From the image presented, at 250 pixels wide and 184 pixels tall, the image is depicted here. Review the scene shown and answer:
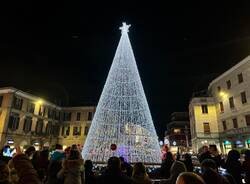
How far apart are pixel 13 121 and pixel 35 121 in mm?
6089

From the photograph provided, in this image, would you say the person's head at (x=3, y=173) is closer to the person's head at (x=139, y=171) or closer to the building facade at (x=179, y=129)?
the person's head at (x=139, y=171)

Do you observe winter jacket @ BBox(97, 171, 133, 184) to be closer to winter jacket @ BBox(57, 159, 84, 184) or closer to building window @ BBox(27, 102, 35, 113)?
winter jacket @ BBox(57, 159, 84, 184)

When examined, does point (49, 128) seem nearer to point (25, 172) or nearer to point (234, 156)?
point (234, 156)

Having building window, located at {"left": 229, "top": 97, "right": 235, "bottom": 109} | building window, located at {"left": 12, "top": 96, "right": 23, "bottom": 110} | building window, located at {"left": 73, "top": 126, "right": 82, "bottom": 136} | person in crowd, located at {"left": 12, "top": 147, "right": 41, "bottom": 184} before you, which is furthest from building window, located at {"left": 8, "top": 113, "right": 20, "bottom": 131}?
building window, located at {"left": 229, "top": 97, "right": 235, "bottom": 109}

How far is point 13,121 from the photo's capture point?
34.5 meters

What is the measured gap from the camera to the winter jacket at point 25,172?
10.6 feet

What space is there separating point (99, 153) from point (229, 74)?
1099 inches

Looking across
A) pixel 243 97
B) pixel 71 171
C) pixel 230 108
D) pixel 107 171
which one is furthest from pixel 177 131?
pixel 107 171

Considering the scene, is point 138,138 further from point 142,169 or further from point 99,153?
point 142,169

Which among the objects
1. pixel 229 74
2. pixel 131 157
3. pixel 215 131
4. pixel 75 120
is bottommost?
pixel 131 157

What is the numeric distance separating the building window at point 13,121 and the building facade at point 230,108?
32710 millimetres

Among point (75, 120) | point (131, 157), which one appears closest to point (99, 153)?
point (131, 157)

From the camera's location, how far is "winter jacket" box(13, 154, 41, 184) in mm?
3219

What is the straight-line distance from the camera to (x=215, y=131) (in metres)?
34.8
